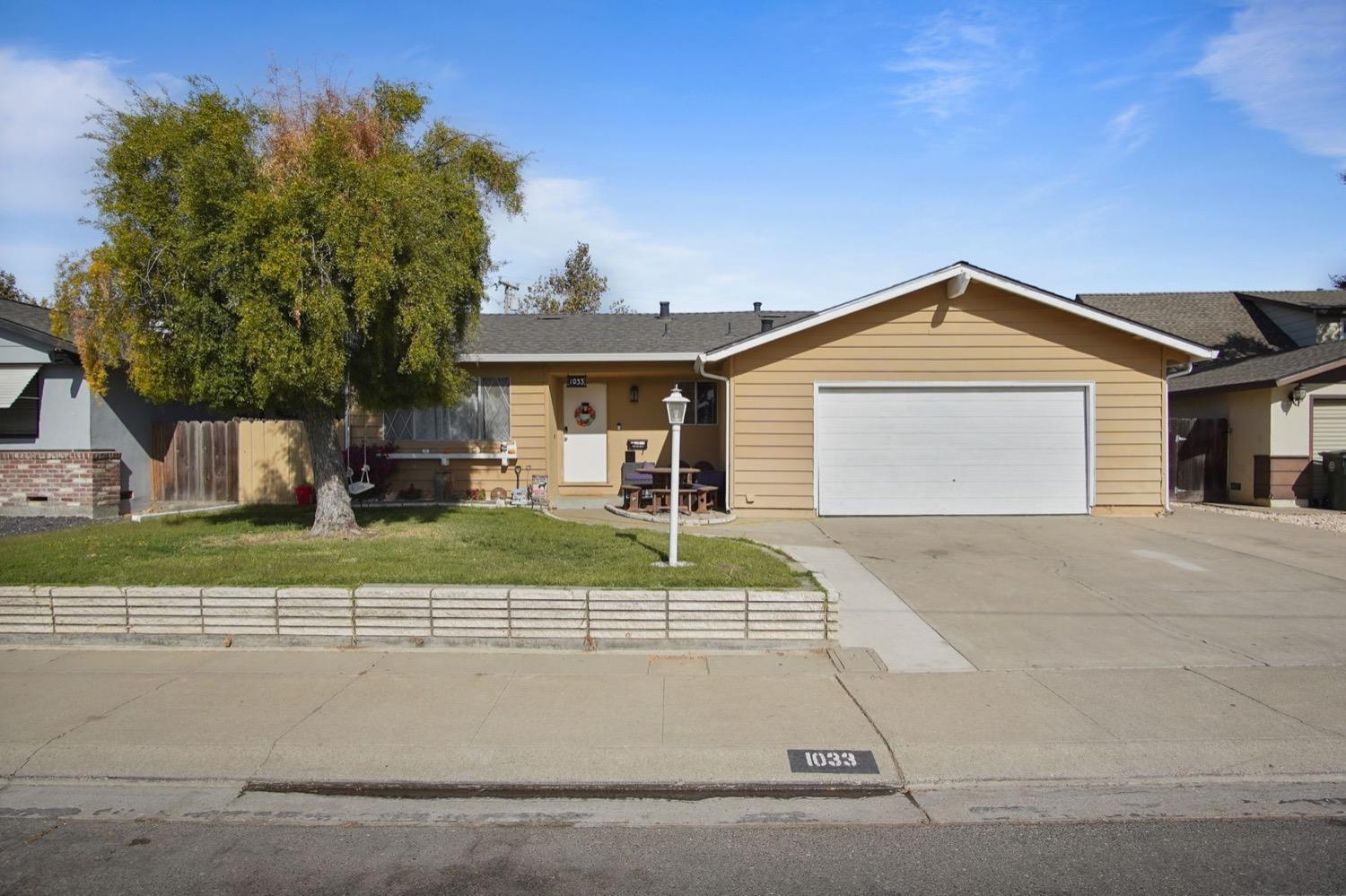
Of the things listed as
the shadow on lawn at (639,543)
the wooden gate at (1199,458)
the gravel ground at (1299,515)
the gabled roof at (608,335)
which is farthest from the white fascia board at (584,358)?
the wooden gate at (1199,458)

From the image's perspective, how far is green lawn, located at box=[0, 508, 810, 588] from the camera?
7.53m

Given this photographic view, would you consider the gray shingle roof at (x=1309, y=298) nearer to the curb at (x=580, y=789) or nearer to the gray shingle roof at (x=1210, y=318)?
the gray shingle roof at (x=1210, y=318)

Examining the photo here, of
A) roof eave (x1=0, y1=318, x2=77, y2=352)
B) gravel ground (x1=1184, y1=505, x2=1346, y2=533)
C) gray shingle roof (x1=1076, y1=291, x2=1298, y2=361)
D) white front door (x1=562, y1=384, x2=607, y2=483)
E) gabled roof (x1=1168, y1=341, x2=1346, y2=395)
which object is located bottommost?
gravel ground (x1=1184, y1=505, x2=1346, y2=533)

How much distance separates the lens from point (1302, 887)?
356 centimetres

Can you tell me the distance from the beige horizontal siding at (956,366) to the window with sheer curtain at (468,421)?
4242 millimetres

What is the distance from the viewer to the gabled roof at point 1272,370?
15.0 meters

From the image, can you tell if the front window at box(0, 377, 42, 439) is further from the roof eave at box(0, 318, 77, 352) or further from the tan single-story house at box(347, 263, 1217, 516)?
the tan single-story house at box(347, 263, 1217, 516)

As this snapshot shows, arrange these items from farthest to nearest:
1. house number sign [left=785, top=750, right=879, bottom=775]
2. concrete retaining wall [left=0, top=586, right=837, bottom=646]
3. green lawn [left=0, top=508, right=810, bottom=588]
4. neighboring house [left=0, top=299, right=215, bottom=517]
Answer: neighboring house [left=0, top=299, right=215, bottom=517] → green lawn [left=0, top=508, right=810, bottom=588] → concrete retaining wall [left=0, top=586, right=837, bottom=646] → house number sign [left=785, top=750, right=879, bottom=775]

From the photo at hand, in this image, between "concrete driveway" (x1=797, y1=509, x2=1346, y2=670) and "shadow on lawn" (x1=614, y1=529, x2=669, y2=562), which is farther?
"shadow on lawn" (x1=614, y1=529, x2=669, y2=562)

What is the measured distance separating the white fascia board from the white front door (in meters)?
1.79

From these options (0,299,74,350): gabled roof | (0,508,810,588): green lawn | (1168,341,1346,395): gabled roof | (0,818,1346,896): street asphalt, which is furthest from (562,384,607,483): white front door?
(0,818,1346,896): street asphalt

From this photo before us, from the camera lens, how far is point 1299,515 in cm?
1453

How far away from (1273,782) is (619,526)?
8.38 meters

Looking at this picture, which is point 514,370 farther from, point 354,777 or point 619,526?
point 354,777
